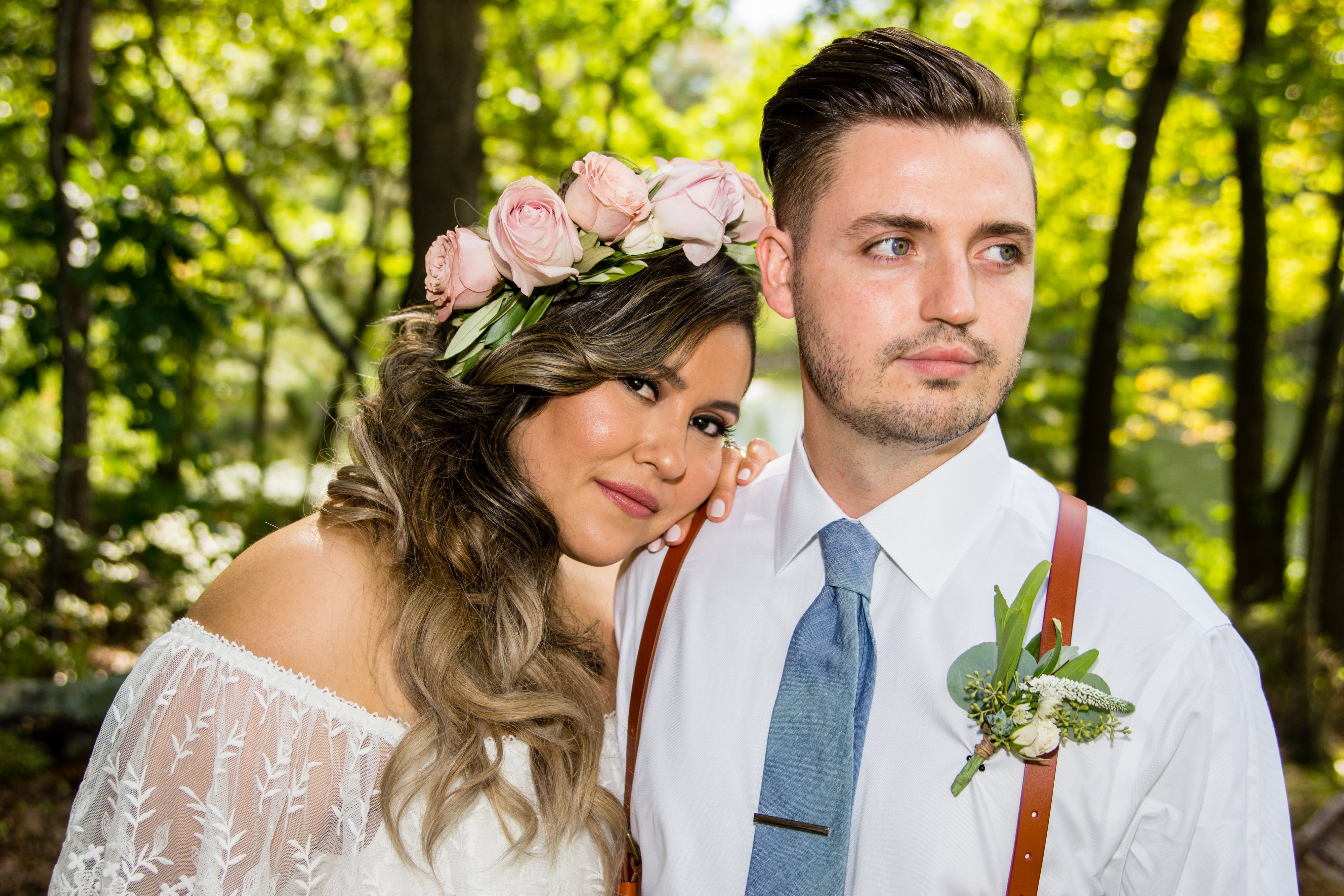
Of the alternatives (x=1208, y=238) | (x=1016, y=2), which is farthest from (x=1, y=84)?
(x=1208, y=238)

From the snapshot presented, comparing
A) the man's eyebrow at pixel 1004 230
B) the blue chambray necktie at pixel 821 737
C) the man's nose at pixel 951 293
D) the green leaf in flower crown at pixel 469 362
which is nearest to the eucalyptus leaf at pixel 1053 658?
the blue chambray necktie at pixel 821 737

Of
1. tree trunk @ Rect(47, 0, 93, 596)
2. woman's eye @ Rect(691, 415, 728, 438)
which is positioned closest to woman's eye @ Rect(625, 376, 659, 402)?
woman's eye @ Rect(691, 415, 728, 438)

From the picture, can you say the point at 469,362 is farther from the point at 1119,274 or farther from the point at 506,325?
the point at 1119,274

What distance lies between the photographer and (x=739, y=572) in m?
2.44

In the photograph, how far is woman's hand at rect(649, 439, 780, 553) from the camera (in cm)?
260

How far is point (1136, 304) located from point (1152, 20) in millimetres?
2968

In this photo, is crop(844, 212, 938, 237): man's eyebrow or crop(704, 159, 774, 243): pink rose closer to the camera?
crop(844, 212, 938, 237): man's eyebrow

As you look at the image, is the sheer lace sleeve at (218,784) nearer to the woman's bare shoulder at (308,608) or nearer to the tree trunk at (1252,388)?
the woman's bare shoulder at (308,608)

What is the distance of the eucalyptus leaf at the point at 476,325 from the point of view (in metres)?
2.58

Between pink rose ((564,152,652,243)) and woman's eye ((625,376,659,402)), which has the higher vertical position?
pink rose ((564,152,652,243))

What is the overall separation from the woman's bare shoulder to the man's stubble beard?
1.20m

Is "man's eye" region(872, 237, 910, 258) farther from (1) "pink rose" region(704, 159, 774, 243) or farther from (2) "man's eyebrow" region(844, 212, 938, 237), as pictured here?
(1) "pink rose" region(704, 159, 774, 243)

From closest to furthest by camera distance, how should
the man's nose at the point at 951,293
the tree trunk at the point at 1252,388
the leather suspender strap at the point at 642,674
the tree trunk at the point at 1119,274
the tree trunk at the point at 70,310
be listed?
1. the man's nose at the point at 951,293
2. the leather suspender strap at the point at 642,674
3. the tree trunk at the point at 70,310
4. the tree trunk at the point at 1119,274
5. the tree trunk at the point at 1252,388

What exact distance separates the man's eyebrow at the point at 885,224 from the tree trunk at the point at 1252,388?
832 cm
